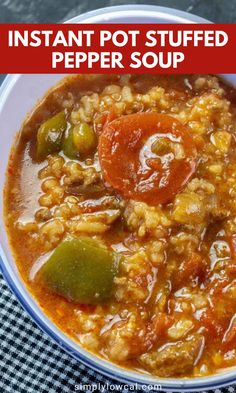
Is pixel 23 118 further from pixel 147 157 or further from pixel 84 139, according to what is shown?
pixel 147 157

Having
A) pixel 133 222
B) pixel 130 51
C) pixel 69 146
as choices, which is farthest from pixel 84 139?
pixel 130 51

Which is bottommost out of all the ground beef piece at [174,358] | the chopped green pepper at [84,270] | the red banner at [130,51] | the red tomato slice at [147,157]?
the ground beef piece at [174,358]

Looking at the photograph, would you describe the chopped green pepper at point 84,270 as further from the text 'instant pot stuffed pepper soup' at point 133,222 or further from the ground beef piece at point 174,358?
the ground beef piece at point 174,358

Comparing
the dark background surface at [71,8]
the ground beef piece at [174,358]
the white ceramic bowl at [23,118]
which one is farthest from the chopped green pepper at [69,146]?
the dark background surface at [71,8]

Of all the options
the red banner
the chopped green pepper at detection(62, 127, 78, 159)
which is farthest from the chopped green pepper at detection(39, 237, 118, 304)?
the red banner

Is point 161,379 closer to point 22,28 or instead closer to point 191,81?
point 191,81

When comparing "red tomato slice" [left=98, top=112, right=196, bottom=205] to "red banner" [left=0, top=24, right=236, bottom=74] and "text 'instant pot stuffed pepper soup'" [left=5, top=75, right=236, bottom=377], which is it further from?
"red banner" [left=0, top=24, right=236, bottom=74]
